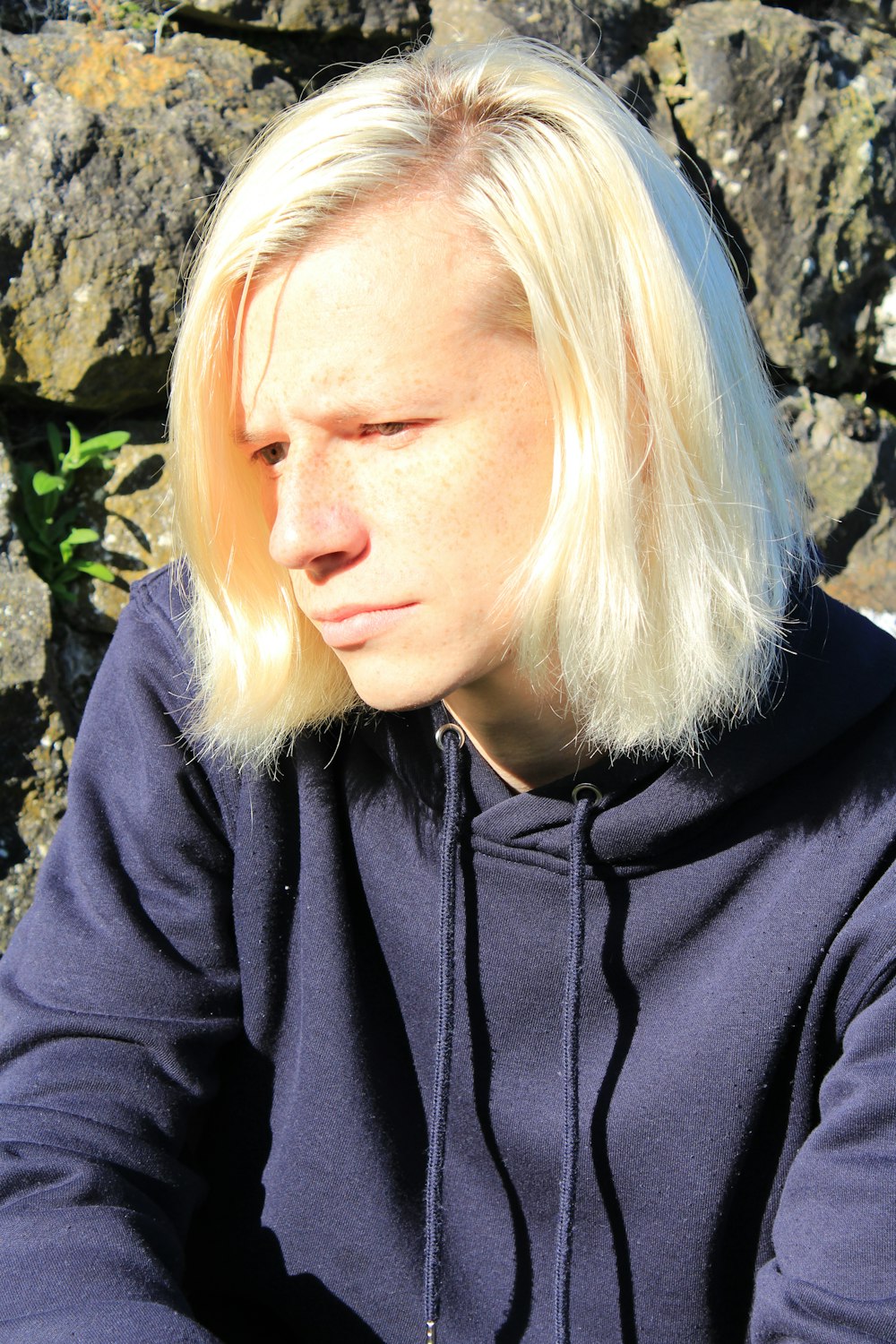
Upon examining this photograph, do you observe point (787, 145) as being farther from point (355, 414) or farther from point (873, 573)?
point (355, 414)

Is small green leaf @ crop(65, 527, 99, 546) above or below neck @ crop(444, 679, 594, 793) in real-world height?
below

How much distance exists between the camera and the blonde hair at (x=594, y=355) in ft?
4.35

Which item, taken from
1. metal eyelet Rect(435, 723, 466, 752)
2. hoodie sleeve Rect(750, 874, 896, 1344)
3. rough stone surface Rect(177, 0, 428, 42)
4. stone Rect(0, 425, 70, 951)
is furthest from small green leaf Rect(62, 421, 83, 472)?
hoodie sleeve Rect(750, 874, 896, 1344)

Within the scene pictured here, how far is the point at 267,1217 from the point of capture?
5.59ft

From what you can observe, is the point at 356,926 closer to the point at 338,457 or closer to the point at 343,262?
the point at 338,457

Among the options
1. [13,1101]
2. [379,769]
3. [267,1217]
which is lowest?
[267,1217]

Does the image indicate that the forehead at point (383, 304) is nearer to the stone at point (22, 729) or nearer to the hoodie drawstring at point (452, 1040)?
Result: the hoodie drawstring at point (452, 1040)

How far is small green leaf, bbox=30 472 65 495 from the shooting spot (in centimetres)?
237

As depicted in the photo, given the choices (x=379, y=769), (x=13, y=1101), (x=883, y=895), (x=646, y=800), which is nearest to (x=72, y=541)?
(x=379, y=769)

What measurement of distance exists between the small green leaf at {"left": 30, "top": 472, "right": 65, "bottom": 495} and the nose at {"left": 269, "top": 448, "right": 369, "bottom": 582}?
3.94 ft

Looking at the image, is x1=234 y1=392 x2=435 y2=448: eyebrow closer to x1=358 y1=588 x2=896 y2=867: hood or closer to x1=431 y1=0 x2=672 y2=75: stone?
x1=358 y1=588 x2=896 y2=867: hood

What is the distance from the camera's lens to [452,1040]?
163 cm

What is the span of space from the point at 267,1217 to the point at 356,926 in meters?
0.44

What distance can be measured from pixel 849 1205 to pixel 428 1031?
596mm
